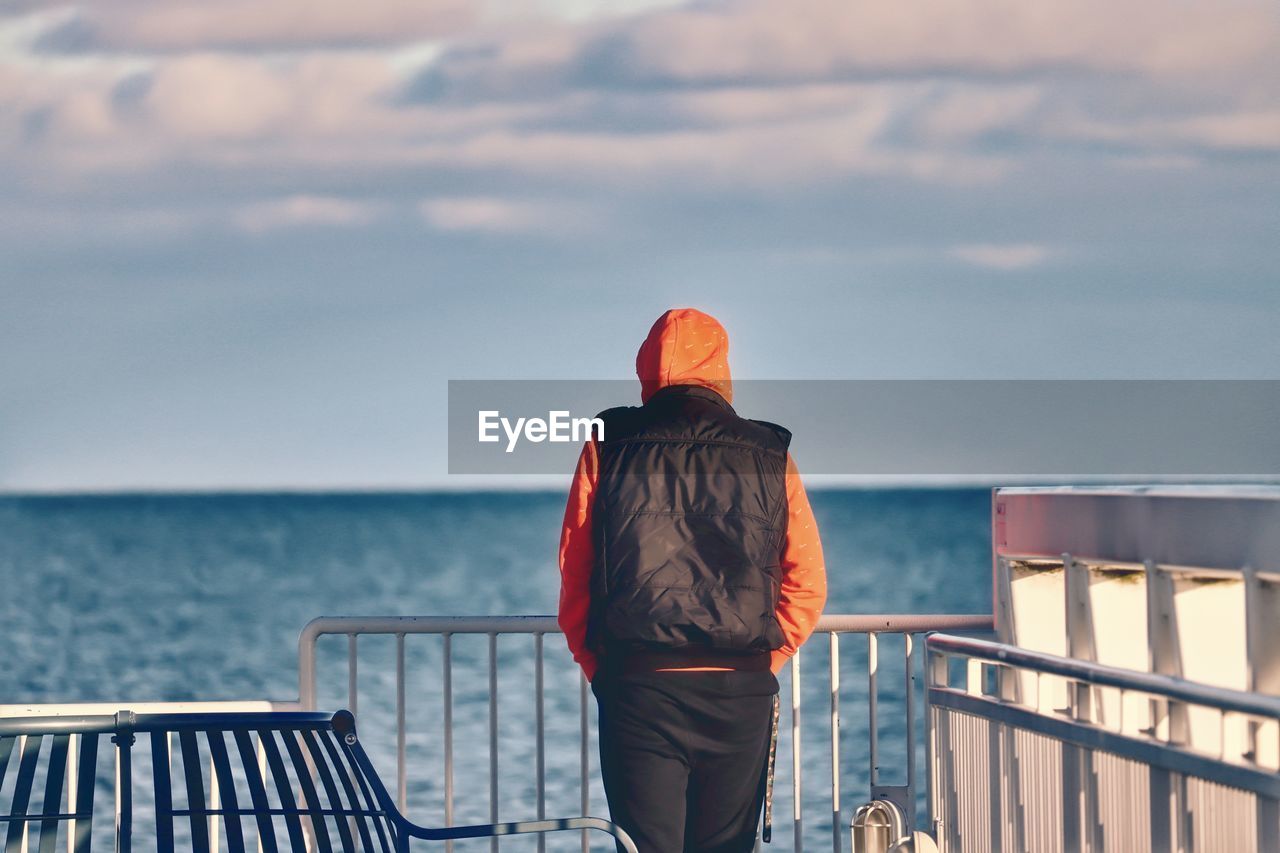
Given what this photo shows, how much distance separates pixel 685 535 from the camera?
393 centimetres

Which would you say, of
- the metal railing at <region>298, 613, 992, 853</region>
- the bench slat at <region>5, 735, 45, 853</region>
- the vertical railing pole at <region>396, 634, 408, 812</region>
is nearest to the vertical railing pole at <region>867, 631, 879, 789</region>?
the metal railing at <region>298, 613, 992, 853</region>

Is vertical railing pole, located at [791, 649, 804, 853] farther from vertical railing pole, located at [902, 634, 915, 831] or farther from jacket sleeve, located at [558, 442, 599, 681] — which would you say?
jacket sleeve, located at [558, 442, 599, 681]

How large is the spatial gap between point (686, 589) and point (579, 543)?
29cm

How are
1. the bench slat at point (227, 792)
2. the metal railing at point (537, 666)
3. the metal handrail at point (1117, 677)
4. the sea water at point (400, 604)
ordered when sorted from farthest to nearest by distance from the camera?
the sea water at point (400, 604) → the metal railing at point (537, 666) → the bench slat at point (227, 792) → the metal handrail at point (1117, 677)

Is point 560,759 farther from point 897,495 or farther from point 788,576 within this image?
point 897,495

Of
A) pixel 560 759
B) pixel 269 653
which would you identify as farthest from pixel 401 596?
pixel 560 759

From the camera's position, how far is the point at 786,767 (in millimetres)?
21594

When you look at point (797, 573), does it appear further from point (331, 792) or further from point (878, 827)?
point (331, 792)

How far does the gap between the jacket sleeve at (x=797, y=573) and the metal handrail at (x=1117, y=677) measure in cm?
40

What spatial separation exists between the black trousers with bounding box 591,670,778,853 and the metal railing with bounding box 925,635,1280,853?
0.51m

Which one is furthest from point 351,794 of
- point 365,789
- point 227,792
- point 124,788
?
point 124,788

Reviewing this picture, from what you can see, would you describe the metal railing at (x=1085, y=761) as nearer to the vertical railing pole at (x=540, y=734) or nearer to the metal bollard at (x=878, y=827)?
the metal bollard at (x=878, y=827)

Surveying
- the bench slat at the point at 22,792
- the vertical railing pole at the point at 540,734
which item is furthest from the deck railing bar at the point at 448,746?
the bench slat at the point at 22,792

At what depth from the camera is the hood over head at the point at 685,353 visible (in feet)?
13.5
